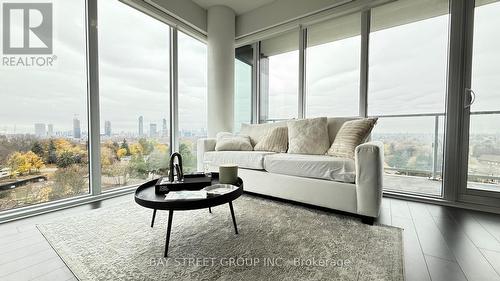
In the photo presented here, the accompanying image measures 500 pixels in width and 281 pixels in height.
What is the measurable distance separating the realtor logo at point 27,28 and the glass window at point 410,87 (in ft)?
12.0

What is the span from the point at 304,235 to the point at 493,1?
2.95 m

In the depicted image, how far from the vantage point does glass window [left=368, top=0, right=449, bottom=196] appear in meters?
2.44

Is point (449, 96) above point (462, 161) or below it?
above

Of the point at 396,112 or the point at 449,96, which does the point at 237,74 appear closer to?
the point at 396,112

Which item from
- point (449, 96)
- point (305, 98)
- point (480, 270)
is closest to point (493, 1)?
point (449, 96)

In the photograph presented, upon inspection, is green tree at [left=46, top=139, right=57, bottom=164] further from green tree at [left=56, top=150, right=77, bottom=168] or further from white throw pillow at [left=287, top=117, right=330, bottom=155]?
white throw pillow at [left=287, top=117, right=330, bottom=155]

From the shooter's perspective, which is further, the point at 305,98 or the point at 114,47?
the point at 305,98

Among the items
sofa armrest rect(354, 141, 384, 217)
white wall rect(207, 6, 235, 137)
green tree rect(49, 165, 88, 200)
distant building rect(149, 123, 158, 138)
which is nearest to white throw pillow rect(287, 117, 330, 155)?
sofa armrest rect(354, 141, 384, 217)

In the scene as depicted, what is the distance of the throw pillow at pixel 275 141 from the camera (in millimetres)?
2719

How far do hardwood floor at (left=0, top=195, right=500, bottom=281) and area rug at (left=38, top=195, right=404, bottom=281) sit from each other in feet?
0.24

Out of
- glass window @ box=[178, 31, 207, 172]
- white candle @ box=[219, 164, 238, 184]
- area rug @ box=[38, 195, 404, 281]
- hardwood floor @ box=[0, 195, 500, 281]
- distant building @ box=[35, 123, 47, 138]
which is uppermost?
glass window @ box=[178, 31, 207, 172]

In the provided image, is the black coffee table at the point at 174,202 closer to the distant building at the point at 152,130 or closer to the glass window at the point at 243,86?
the distant building at the point at 152,130

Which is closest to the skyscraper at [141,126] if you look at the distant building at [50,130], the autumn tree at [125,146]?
the autumn tree at [125,146]

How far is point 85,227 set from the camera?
5.35 ft
